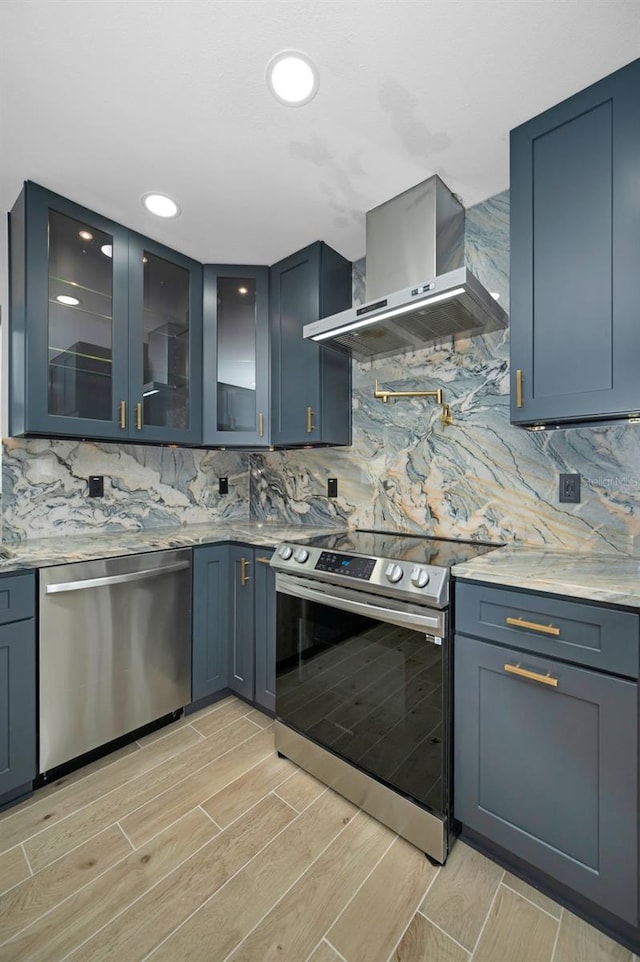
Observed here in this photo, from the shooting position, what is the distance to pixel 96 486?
7.63ft

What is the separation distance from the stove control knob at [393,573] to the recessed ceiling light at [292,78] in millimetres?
1633

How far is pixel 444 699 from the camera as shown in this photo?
53.5 inches

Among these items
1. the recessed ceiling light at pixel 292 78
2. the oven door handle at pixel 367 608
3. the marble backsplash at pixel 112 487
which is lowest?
the oven door handle at pixel 367 608

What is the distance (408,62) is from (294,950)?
102 inches

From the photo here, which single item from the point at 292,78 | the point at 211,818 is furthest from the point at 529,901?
the point at 292,78

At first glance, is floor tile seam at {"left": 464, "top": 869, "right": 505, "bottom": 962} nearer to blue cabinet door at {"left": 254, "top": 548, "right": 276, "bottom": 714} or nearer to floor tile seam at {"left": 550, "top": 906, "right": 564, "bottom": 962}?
floor tile seam at {"left": 550, "top": 906, "right": 564, "bottom": 962}

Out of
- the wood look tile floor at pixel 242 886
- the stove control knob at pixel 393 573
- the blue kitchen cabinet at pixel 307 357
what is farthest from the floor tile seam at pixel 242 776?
the blue kitchen cabinet at pixel 307 357

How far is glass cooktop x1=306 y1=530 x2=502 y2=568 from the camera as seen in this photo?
1.54 meters

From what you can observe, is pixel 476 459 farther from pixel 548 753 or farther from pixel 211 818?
pixel 211 818

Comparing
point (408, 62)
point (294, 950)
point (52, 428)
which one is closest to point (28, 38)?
point (408, 62)

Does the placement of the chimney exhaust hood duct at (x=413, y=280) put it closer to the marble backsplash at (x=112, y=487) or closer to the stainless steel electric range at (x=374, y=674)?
the stainless steel electric range at (x=374, y=674)

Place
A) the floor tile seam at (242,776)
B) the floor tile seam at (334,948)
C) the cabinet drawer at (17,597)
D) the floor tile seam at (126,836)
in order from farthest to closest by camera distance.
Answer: the floor tile seam at (242,776), the cabinet drawer at (17,597), the floor tile seam at (126,836), the floor tile seam at (334,948)

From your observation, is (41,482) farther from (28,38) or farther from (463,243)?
(463,243)

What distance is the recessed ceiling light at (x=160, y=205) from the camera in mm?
1900
